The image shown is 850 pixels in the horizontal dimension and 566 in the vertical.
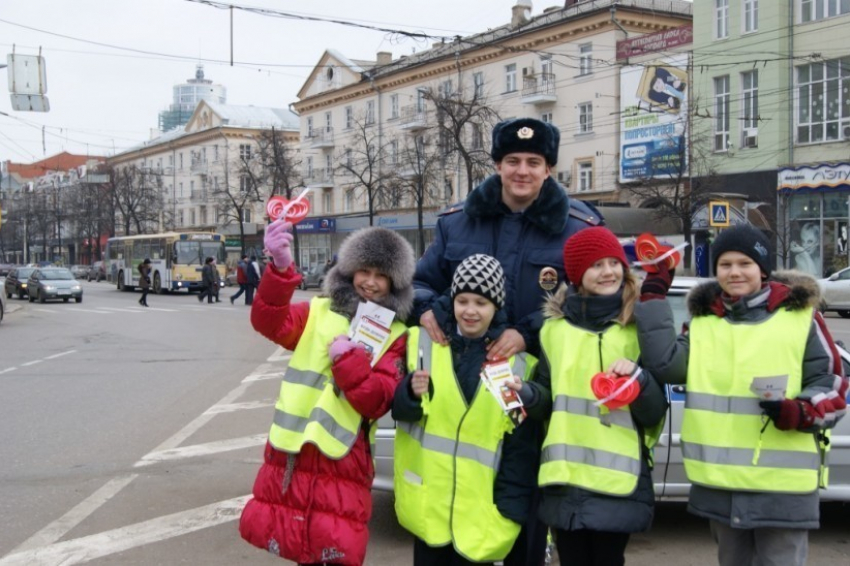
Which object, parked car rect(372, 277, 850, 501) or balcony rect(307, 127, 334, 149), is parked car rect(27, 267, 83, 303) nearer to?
balcony rect(307, 127, 334, 149)

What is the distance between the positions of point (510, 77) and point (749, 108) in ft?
55.9

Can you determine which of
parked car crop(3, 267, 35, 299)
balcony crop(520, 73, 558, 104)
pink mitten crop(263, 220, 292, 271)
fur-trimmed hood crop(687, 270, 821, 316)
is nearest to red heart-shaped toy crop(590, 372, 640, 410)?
fur-trimmed hood crop(687, 270, 821, 316)

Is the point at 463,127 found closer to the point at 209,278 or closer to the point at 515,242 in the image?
the point at 209,278

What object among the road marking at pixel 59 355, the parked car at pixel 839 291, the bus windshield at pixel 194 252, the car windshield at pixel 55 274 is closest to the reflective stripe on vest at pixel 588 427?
the road marking at pixel 59 355

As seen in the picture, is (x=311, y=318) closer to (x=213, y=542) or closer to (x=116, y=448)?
(x=213, y=542)

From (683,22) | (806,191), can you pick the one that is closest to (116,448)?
(806,191)

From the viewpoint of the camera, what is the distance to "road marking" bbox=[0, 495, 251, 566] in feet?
17.6

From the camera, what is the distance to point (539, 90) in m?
45.4

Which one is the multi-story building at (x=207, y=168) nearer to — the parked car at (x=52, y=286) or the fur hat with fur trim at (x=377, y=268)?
the parked car at (x=52, y=286)

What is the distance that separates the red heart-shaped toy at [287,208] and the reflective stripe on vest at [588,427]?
1237 mm

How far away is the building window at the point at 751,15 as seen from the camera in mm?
32938

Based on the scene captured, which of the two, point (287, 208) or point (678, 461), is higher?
point (287, 208)

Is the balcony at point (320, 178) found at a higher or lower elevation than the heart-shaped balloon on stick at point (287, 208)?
higher

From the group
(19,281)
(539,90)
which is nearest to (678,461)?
(539,90)
